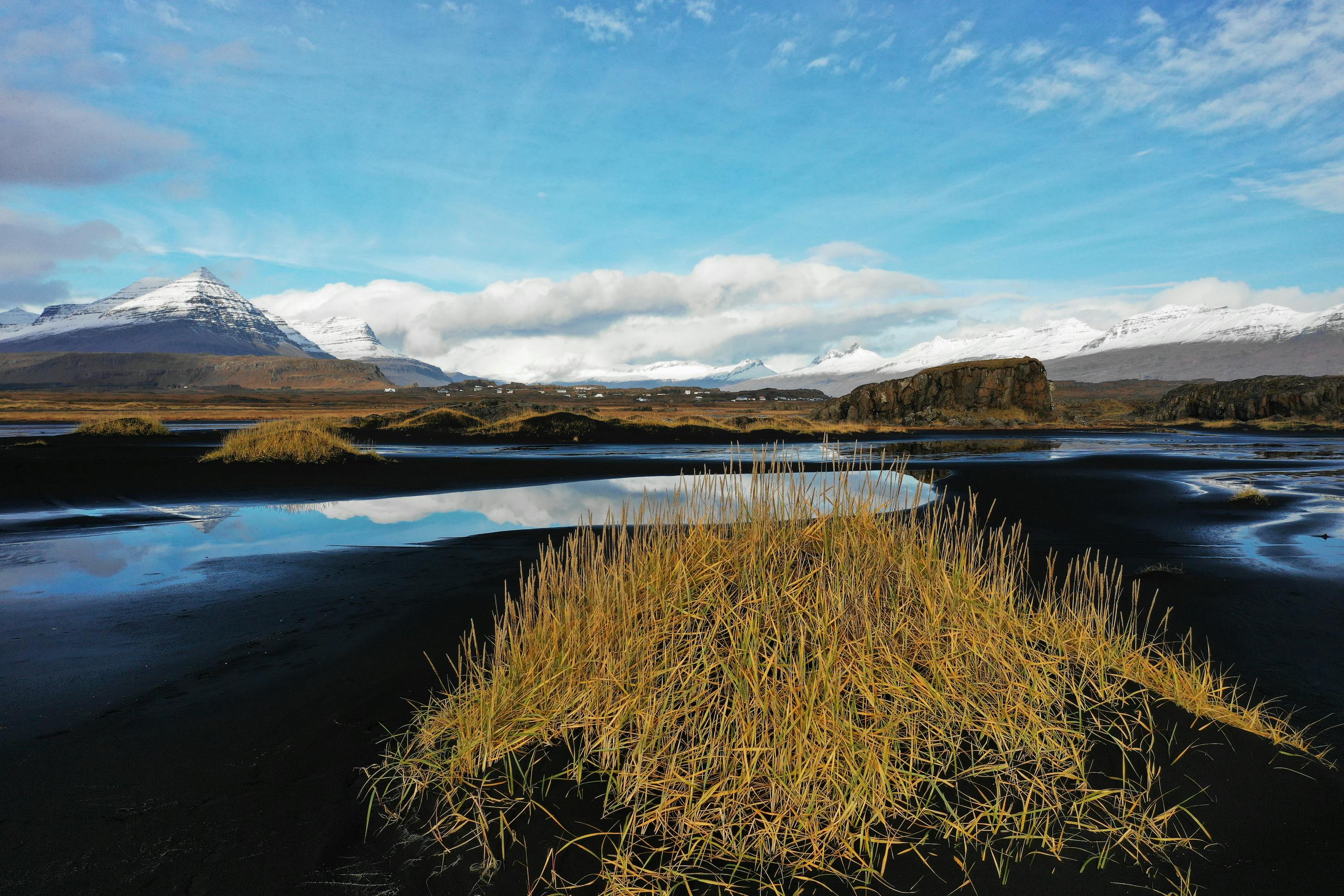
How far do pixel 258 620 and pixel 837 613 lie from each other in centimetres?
509

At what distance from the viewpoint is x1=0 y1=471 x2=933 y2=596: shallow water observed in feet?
23.5

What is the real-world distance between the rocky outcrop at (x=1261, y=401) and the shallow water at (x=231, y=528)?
48604 millimetres

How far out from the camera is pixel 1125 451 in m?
26.2

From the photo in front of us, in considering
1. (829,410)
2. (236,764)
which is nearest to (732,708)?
(236,764)

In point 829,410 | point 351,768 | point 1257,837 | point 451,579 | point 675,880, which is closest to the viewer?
point 675,880

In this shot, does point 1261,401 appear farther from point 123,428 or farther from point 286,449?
point 123,428

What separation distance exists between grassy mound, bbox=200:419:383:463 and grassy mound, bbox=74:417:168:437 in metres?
12.5

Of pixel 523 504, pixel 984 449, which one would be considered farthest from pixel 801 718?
pixel 984 449

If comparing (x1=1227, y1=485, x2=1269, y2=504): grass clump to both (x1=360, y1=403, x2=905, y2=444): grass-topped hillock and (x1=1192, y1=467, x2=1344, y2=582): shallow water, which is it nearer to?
(x1=1192, y1=467, x2=1344, y2=582): shallow water

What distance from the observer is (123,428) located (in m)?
28.4

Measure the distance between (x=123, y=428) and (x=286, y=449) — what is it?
1557 cm

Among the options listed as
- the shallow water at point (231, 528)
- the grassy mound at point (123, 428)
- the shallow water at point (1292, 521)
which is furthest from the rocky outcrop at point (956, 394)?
the grassy mound at point (123, 428)

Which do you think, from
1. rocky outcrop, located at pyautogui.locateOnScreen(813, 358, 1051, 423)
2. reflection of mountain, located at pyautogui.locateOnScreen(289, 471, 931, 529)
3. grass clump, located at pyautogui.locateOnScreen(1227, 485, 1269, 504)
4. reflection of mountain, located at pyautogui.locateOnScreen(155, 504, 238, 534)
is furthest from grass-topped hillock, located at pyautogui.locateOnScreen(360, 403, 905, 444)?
grass clump, located at pyautogui.locateOnScreen(1227, 485, 1269, 504)

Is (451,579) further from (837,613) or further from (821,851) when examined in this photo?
(821,851)
